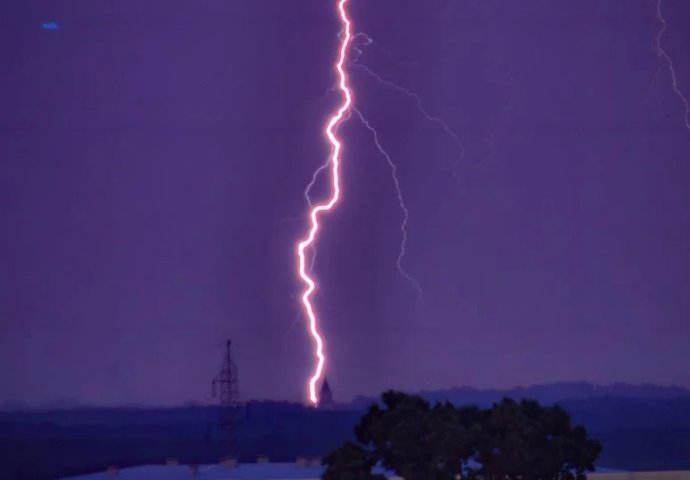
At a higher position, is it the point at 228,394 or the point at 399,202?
the point at 399,202

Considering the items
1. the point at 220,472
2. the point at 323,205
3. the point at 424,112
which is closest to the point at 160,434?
the point at 220,472

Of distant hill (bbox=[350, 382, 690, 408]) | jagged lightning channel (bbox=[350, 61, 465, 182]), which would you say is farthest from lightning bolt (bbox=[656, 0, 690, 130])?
distant hill (bbox=[350, 382, 690, 408])

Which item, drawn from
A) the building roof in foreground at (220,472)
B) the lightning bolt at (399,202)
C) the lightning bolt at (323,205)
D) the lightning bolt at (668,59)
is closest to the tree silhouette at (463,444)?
the building roof in foreground at (220,472)

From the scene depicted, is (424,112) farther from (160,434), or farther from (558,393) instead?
(160,434)

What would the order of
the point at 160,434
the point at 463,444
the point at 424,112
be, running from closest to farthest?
the point at 463,444
the point at 160,434
the point at 424,112

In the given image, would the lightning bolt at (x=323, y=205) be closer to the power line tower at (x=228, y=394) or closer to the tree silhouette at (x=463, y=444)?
the power line tower at (x=228, y=394)

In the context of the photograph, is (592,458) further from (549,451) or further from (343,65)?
(343,65)

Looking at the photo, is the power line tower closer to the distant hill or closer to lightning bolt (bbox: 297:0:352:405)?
lightning bolt (bbox: 297:0:352:405)
